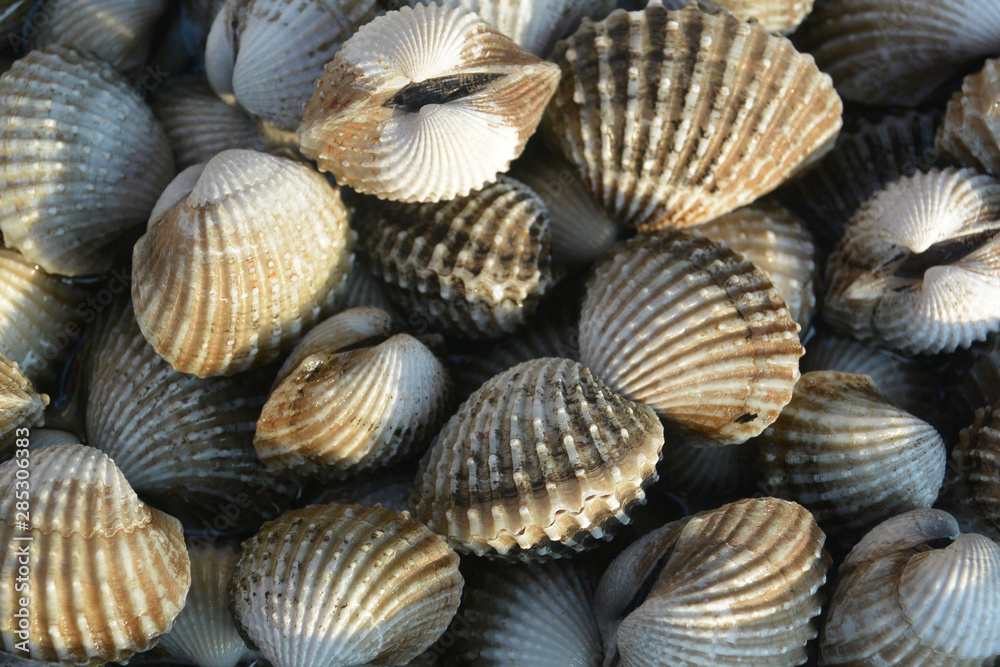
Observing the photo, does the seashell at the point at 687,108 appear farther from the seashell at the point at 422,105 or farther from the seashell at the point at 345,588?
the seashell at the point at 345,588

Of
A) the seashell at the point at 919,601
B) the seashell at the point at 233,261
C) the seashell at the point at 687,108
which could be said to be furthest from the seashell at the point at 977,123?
the seashell at the point at 233,261

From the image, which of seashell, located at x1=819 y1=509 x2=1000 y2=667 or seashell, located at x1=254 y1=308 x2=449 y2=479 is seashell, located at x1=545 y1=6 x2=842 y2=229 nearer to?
seashell, located at x1=254 y1=308 x2=449 y2=479

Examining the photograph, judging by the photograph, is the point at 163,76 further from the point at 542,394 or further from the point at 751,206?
the point at 751,206

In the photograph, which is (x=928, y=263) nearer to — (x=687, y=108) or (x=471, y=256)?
(x=687, y=108)

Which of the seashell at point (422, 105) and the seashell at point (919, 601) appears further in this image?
the seashell at point (422, 105)

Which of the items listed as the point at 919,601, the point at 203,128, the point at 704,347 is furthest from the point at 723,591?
the point at 203,128

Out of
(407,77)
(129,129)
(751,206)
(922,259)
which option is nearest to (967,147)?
(922,259)
